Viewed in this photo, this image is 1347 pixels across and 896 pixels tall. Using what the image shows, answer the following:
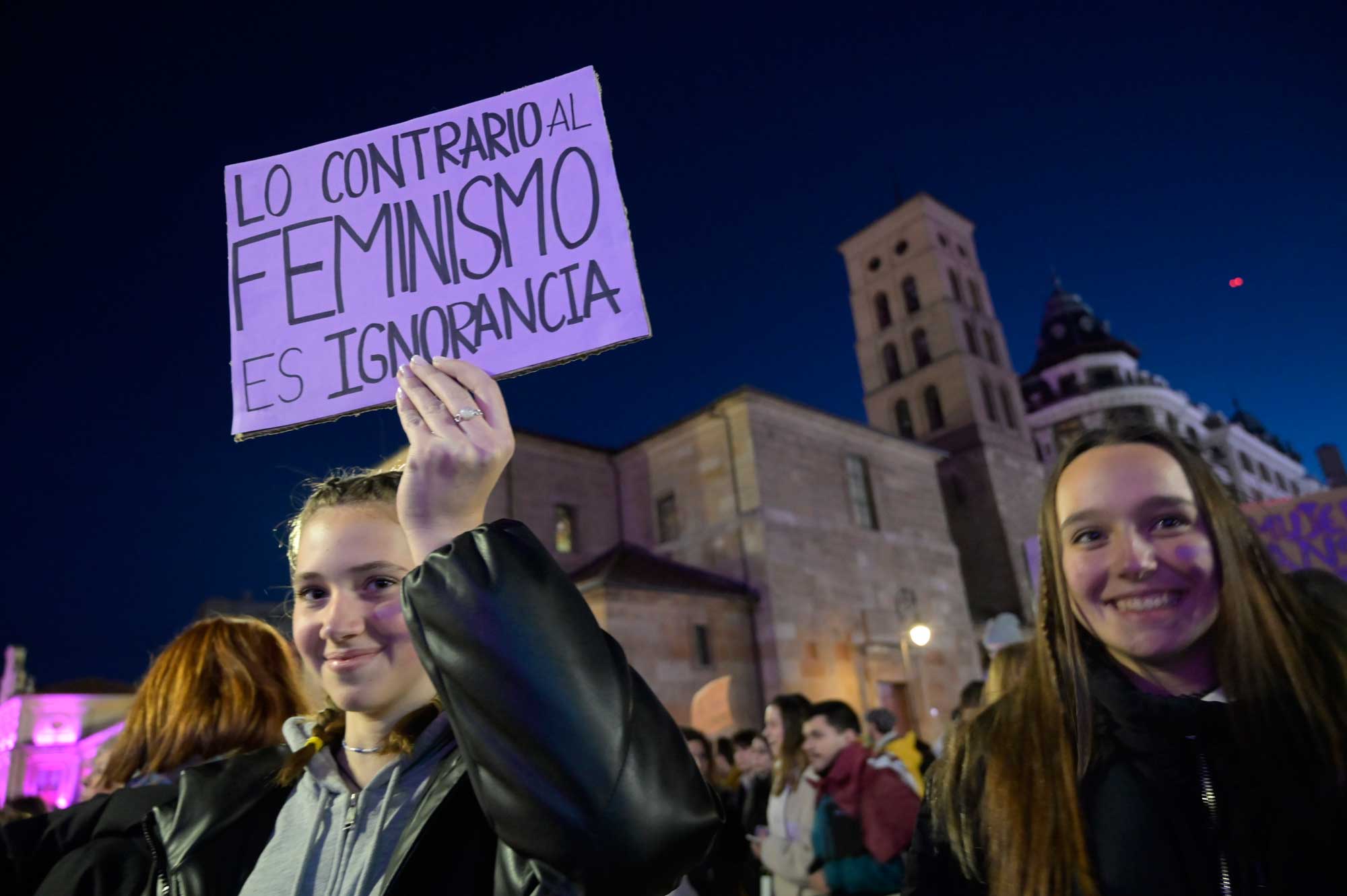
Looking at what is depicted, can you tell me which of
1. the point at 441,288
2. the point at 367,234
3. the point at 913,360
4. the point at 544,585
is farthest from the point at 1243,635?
the point at 913,360

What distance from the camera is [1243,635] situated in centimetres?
176

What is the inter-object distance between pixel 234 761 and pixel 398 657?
0.55 m

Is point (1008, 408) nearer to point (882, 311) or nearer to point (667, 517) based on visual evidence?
point (882, 311)

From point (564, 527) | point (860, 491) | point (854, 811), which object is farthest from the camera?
point (860, 491)

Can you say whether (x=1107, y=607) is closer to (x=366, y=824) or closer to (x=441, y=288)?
(x=366, y=824)

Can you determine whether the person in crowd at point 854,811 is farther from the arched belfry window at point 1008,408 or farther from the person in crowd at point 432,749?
the arched belfry window at point 1008,408

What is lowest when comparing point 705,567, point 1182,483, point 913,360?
point 1182,483

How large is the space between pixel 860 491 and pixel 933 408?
10349mm

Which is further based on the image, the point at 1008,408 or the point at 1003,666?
the point at 1008,408

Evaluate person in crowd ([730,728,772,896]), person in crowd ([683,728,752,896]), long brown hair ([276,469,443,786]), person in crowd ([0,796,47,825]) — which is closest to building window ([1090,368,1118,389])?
person in crowd ([730,728,772,896])

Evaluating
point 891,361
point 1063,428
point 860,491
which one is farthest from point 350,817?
point 1063,428

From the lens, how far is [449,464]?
4.55 ft

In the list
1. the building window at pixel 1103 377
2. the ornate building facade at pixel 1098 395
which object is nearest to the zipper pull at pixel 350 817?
the ornate building facade at pixel 1098 395

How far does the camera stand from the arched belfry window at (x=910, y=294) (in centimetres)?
3475
